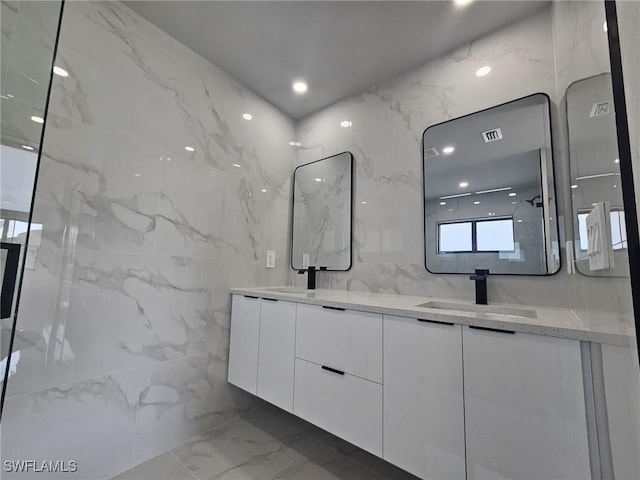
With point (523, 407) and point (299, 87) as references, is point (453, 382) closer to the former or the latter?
point (523, 407)

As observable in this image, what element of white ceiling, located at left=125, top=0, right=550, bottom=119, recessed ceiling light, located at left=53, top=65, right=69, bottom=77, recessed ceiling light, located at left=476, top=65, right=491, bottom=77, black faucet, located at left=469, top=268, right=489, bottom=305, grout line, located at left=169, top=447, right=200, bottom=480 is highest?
white ceiling, located at left=125, top=0, right=550, bottom=119

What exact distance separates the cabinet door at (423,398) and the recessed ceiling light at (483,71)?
1533mm

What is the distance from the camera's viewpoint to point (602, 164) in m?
0.58

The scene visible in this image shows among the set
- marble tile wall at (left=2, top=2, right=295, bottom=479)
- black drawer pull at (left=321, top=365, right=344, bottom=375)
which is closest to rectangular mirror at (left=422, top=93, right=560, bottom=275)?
black drawer pull at (left=321, top=365, right=344, bottom=375)

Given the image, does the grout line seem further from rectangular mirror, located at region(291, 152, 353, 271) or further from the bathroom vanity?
rectangular mirror, located at region(291, 152, 353, 271)

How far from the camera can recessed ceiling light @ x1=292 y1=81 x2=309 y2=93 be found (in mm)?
Result: 2171

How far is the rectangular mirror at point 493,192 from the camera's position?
56.1 inches

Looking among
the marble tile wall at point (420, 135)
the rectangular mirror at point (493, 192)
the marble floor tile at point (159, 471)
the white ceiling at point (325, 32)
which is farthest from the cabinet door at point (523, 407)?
the white ceiling at point (325, 32)

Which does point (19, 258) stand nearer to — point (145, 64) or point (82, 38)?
point (82, 38)

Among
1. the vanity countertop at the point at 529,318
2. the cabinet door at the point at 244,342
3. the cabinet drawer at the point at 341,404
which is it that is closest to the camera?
the vanity countertop at the point at 529,318

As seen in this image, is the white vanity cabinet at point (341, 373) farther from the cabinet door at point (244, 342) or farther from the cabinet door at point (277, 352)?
the cabinet door at point (244, 342)

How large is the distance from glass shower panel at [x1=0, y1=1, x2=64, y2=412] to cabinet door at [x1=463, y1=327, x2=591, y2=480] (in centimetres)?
176

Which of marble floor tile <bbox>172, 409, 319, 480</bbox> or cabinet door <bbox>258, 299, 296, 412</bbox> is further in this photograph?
cabinet door <bbox>258, 299, 296, 412</bbox>

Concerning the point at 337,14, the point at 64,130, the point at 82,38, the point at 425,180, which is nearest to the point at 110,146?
the point at 64,130
